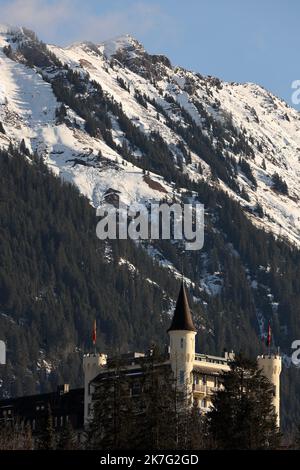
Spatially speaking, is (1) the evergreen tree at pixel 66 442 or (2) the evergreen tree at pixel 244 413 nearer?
(2) the evergreen tree at pixel 244 413

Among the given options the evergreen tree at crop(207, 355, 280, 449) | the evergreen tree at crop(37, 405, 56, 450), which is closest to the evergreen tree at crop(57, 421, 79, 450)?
the evergreen tree at crop(37, 405, 56, 450)

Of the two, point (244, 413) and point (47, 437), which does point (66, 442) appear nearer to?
point (47, 437)

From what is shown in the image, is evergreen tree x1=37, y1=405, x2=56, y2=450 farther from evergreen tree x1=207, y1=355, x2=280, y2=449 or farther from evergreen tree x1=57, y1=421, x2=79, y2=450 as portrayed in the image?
evergreen tree x1=207, y1=355, x2=280, y2=449

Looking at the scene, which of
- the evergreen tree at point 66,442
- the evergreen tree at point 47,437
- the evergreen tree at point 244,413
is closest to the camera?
the evergreen tree at point 47,437

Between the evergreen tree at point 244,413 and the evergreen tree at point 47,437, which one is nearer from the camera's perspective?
the evergreen tree at point 47,437

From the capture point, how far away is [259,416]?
17325 centimetres

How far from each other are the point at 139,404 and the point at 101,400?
151 inches

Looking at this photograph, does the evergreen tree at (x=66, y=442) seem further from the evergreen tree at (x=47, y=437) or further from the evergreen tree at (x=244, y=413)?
the evergreen tree at (x=244, y=413)

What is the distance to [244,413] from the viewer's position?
568 feet

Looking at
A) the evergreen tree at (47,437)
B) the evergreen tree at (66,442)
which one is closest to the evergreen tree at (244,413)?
the evergreen tree at (66,442)

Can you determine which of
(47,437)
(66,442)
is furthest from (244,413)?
(47,437)

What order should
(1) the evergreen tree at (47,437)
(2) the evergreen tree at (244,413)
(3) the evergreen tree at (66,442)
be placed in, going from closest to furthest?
(1) the evergreen tree at (47,437)
(2) the evergreen tree at (244,413)
(3) the evergreen tree at (66,442)

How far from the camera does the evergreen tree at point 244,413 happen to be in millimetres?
171125
